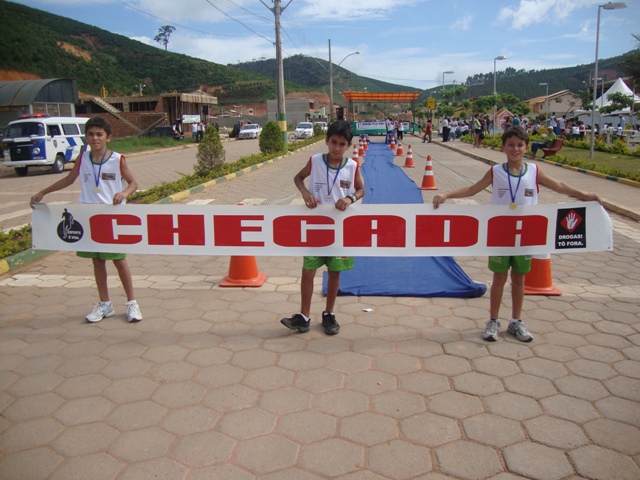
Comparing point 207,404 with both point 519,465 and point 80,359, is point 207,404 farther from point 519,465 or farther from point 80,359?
point 519,465

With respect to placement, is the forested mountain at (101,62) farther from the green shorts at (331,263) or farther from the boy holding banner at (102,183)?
the green shorts at (331,263)

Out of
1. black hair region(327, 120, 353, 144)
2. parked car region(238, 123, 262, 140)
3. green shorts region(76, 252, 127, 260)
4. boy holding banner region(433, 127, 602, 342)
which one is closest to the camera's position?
black hair region(327, 120, 353, 144)

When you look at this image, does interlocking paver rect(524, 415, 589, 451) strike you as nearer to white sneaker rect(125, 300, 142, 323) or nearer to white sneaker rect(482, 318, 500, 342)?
white sneaker rect(482, 318, 500, 342)

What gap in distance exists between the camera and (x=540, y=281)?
4.96m

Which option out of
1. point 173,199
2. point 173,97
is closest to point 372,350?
point 173,199

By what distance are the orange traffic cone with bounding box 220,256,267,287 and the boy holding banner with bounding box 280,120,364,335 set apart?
1359 mm

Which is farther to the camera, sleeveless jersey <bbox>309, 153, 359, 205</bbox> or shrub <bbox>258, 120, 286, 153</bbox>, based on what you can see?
shrub <bbox>258, 120, 286, 153</bbox>

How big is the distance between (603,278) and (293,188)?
8209 millimetres

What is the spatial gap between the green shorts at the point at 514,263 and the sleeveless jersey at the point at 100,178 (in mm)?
3165

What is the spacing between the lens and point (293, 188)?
1263cm

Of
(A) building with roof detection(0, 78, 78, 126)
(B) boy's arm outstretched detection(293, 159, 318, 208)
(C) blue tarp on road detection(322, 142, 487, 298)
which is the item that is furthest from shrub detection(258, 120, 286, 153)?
(B) boy's arm outstretched detection(293, 159, 318, 208)

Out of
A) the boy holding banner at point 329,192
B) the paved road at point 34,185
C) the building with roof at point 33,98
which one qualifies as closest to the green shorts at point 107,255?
the boy holding banner at point 329,192

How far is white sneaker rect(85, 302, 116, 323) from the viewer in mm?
4375

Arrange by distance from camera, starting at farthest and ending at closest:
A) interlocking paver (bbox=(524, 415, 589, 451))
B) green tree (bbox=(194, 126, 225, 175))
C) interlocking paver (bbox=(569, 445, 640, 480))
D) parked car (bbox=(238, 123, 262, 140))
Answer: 1. parked car (bbox=(238, 123, 262, 140))
2. green tree (bbox=(194, 126, 225, 175))
3. interlocking paver (bbox=(524, 415, 589, 451))
4. interlocking paver (bbox=(569, 445, 640, 480))
